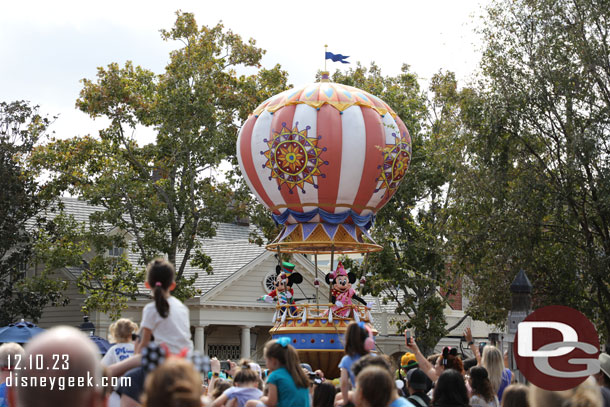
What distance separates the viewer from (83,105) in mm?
29969

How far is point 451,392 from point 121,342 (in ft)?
9.26

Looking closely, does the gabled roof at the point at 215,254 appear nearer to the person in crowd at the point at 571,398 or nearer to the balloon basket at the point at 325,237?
the balloon basket at the point at 325,237

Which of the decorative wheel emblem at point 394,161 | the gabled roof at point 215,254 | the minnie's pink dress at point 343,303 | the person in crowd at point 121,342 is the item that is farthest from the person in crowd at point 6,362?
the gabled roof at point 215,254

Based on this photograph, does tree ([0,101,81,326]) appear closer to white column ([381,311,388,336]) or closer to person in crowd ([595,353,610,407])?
white column ([381,311,388,336])

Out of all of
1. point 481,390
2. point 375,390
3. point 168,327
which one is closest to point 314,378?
point 481,390

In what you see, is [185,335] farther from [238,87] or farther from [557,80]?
[238,87]

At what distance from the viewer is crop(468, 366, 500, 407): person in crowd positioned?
8266 millimetres

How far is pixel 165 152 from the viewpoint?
3048 centimetres

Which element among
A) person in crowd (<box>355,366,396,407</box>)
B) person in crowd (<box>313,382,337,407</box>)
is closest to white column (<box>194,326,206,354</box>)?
person in crowd (<box>313,382,337,407</box>)

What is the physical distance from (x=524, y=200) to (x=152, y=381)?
1705 cm

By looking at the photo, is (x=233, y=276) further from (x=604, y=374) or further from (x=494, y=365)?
(x=604, y=374)

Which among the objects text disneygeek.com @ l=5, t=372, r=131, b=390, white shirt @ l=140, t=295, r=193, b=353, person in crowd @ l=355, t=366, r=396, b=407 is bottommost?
person in crowd @ l=355, t=366, r=396, b=407

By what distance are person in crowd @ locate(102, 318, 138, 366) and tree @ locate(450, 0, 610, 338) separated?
44.2 feet

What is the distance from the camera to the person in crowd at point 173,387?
345 cm
